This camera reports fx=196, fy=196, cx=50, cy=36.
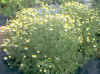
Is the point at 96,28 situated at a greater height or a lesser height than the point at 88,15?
lesser

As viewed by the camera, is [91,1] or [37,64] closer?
[37,64]

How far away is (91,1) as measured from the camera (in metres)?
6.27

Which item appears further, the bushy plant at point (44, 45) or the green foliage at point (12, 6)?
the green foliage at point (12, 6)

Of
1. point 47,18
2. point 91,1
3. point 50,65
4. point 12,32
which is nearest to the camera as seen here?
point 50,65

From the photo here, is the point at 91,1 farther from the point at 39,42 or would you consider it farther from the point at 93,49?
the point at 39,42

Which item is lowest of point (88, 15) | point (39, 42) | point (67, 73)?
point (67, 73)

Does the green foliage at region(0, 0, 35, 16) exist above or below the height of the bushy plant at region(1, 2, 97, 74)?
above

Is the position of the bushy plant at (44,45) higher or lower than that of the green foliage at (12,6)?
lower

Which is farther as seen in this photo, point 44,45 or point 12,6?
point 12,6

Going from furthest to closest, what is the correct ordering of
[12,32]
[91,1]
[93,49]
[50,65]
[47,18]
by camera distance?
[91,1] < [93,49] < [12,32] < [47,18] < [50,65]

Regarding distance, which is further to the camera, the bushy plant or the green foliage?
the green foliage

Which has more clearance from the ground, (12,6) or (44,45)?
(12,6)

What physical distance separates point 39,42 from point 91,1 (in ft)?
10.2

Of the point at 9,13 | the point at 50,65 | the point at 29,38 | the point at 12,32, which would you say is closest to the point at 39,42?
the point at 29,38
